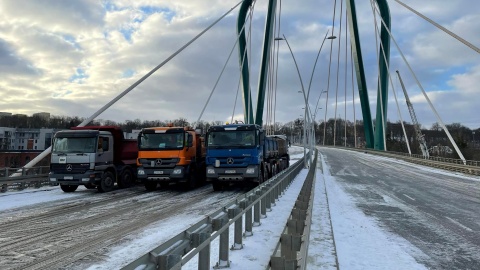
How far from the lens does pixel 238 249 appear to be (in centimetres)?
653

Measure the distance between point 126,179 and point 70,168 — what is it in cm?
318

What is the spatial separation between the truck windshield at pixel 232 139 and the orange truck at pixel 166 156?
1.04 m

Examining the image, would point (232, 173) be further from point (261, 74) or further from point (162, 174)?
point (261, 74)

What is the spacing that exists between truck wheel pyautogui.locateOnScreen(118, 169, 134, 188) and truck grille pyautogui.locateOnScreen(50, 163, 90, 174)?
8.10 feet

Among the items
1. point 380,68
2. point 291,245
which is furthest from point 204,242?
point 380,68

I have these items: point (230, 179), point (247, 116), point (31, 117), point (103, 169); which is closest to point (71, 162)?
point (103, 169)

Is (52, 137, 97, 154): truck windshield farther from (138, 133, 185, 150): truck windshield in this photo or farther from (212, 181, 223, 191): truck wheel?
(212, 181, 223, 191): truck wheel

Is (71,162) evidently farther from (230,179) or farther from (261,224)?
(261,224)

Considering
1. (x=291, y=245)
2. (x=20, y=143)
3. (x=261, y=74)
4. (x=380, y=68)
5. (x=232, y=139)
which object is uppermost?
(x=380, y=68)

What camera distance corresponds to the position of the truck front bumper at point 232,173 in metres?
15.2

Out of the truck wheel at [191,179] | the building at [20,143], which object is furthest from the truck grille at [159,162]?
the building at [20,143]

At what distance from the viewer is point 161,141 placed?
15883mm

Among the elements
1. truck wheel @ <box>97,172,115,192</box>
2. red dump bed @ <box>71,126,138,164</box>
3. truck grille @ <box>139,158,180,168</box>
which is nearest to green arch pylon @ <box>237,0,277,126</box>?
red dump bed @ <box>71,126,138,164</box>

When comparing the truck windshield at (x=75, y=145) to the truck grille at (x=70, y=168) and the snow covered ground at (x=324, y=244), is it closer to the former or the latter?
the truck grille at (x=70, y=168)
